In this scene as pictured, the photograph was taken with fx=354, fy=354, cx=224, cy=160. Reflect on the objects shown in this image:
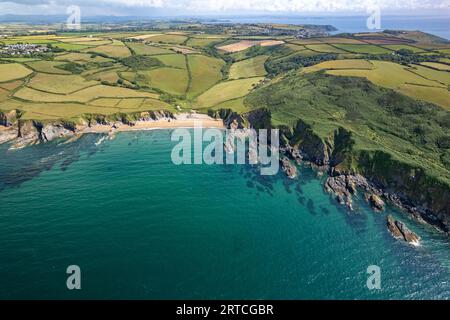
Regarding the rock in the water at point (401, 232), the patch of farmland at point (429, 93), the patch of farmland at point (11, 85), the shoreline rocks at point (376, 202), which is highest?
the patch of farmland at point (11, 85)

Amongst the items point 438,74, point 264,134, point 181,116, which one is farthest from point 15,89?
point 438,74

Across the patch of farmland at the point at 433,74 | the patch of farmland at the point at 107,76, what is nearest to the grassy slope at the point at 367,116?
the patch of farmland at the point at 433,74

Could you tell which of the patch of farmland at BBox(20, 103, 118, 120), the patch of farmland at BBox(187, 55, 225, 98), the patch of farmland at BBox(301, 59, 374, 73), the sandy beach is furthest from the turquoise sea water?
the patch of farmland at BBox(187, 55, 225, 98)

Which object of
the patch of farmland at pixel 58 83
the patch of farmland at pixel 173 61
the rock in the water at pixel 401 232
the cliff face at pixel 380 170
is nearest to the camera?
the rock in the water at pixel 401 232

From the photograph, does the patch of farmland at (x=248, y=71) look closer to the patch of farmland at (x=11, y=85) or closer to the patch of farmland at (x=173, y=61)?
the patch of farmland at (x=173, y=61)

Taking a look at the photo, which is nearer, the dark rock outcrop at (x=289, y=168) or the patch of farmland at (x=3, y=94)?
the dark rock outcrop at (x=289, y=168)

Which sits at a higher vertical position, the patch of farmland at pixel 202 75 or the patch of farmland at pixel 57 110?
the patch of farmland at pixel 202 75

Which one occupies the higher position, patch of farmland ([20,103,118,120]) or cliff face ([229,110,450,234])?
patch of farmland ([20,103,118,120])

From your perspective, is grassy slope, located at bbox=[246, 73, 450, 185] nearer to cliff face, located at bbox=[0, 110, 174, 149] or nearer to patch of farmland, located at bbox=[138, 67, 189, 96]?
patch of farmland, located at bbox=[138, 67, 189, 96]

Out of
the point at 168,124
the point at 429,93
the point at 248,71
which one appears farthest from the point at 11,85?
the point at 429,93
